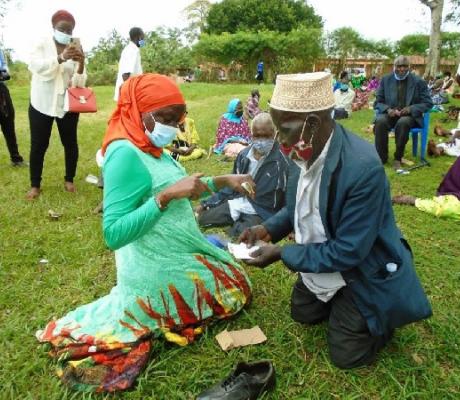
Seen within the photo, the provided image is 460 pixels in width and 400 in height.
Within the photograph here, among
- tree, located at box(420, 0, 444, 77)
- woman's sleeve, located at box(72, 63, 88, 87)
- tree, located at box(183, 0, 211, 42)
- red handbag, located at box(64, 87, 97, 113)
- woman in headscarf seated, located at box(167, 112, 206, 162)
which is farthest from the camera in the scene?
tree, located at box(183, 0, 211, 42)

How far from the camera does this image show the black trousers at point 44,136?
4.55m

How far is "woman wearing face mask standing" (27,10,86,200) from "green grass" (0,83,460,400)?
79cm

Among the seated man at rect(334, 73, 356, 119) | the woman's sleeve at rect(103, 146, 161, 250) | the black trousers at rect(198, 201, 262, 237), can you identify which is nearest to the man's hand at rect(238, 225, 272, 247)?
the woman's sleeve at rect(103, 146, 161, 250)

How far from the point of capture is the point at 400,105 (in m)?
6.63

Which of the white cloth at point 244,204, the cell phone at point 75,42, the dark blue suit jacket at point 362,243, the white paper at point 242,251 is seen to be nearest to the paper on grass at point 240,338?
the white paper at point 242,251

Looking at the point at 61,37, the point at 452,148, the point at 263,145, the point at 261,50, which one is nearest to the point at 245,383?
the point at 263,145

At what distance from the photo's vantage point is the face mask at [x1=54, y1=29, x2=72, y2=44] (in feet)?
14.2

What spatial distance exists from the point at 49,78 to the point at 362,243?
398 cm

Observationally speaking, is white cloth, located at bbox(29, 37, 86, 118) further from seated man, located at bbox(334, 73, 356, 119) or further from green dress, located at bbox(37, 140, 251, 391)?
seated man, located at bbox(334, 73, 356, 119)

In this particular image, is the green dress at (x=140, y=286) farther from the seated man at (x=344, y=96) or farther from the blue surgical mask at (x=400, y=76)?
the seated man at (x=344, y=96)

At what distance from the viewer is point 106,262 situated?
349 centimetres

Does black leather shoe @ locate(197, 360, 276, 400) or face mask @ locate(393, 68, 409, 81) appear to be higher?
face mask @ locate(393, 68, 409, 81)

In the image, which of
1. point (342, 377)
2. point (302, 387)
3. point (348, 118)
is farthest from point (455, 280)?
point (348, 118)

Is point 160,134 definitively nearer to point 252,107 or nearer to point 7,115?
point 7,115
